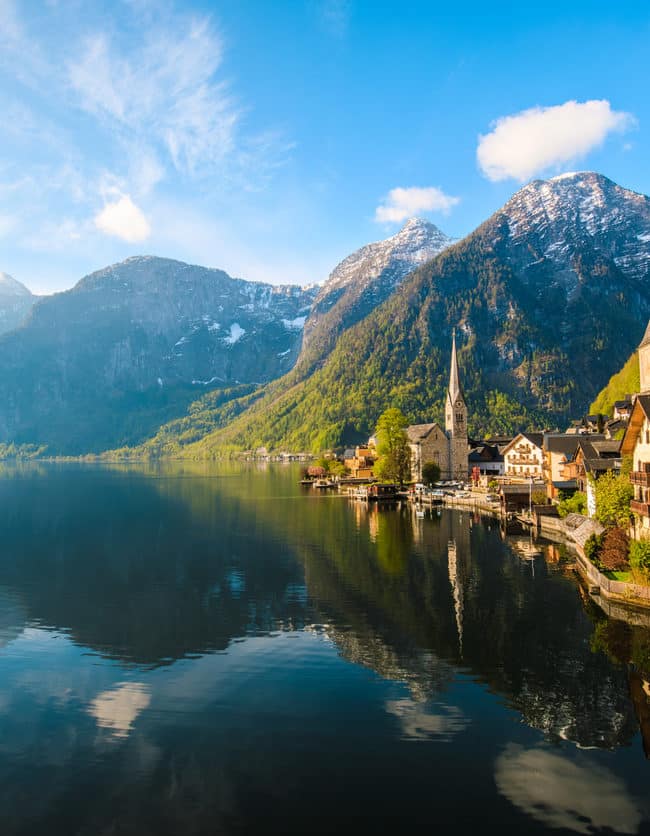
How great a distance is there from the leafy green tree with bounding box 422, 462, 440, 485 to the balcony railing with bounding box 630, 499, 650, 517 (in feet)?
312

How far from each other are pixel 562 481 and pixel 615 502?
135ft

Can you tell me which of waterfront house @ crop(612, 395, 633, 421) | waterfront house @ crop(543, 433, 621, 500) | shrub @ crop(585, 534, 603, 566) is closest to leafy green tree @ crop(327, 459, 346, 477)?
waterfront house @ crop(543, 433, 621, 500)

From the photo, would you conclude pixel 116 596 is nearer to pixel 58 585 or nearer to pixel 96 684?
pixel 58 585

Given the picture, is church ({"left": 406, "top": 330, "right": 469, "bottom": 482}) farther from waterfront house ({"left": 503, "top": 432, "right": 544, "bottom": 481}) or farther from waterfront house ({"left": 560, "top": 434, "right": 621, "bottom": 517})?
waterfront house ({"left": 560, "top": 434, "right": 621, "bottom": 517})

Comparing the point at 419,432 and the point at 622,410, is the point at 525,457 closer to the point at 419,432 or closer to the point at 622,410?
the point at 622,410

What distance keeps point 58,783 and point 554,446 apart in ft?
303

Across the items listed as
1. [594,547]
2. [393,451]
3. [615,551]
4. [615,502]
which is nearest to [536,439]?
[393,451]

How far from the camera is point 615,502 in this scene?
57344 millimetres

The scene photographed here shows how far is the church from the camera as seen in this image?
15625 centimetres

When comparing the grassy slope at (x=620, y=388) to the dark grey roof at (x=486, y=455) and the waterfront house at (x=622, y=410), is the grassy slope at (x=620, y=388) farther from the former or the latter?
the dark grey roof at (x=486, y=455)

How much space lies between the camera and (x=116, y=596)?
51906mm

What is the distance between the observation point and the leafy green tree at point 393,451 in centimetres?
14488

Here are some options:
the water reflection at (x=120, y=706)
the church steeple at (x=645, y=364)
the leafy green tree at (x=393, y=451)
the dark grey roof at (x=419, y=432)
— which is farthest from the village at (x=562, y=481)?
the water reflection at (x=120, y=706)

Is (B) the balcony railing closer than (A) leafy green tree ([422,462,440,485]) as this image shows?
Yes
